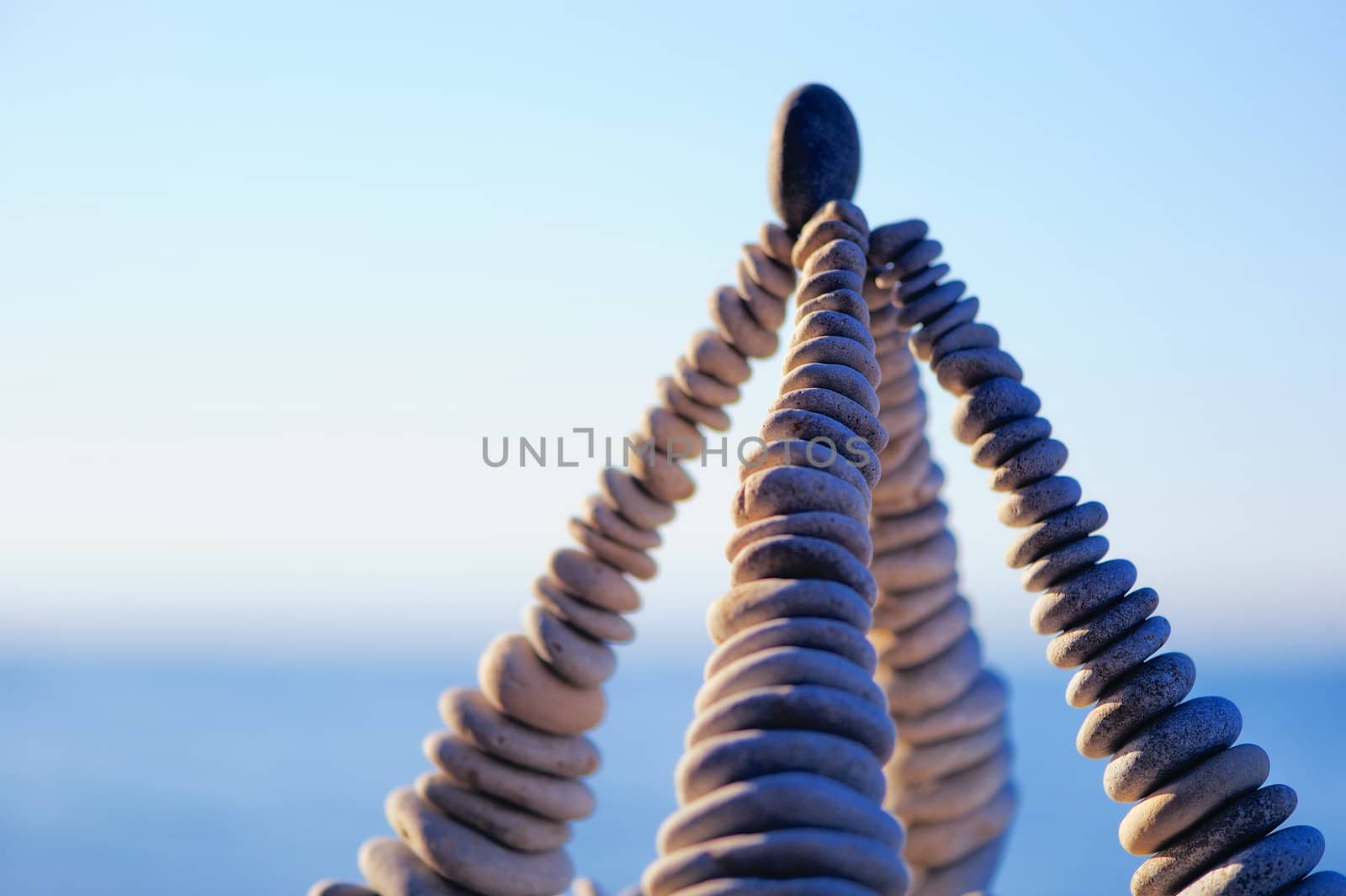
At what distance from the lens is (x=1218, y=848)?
1334 millimetres

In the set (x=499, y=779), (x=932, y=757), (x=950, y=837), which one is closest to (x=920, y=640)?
(x=932, y=757)

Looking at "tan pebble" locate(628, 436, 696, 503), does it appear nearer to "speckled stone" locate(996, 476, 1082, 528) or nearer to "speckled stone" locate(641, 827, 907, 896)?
"speckled stone" locate(996, 476, 1082, 528)

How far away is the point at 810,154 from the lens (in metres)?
1.96

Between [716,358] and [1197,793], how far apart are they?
973mm

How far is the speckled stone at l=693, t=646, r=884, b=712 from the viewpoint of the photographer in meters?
1.13

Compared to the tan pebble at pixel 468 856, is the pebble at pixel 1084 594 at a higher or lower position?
higher

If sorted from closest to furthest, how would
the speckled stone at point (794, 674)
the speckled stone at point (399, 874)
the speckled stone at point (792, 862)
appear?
1. the speckled stone at point (792, 862)
2. the speckled stone at point (794, 674)
3. the speckled stone at point (399, 874)

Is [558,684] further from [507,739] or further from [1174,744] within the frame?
[1174,744]

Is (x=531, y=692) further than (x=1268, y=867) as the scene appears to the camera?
Yes

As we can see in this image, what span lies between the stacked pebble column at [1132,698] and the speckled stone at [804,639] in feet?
1.35

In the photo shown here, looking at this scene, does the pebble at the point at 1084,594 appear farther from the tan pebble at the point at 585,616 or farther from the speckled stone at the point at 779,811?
the tan pebble at the point at 585,616

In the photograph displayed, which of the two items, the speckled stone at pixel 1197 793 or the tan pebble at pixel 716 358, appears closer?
the speckled stone at pixel 1197 793

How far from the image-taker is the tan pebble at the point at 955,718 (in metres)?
2.08

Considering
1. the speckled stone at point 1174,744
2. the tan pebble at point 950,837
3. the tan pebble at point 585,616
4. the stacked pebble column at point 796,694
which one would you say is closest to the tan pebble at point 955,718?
the tan pebble at point 950,837
